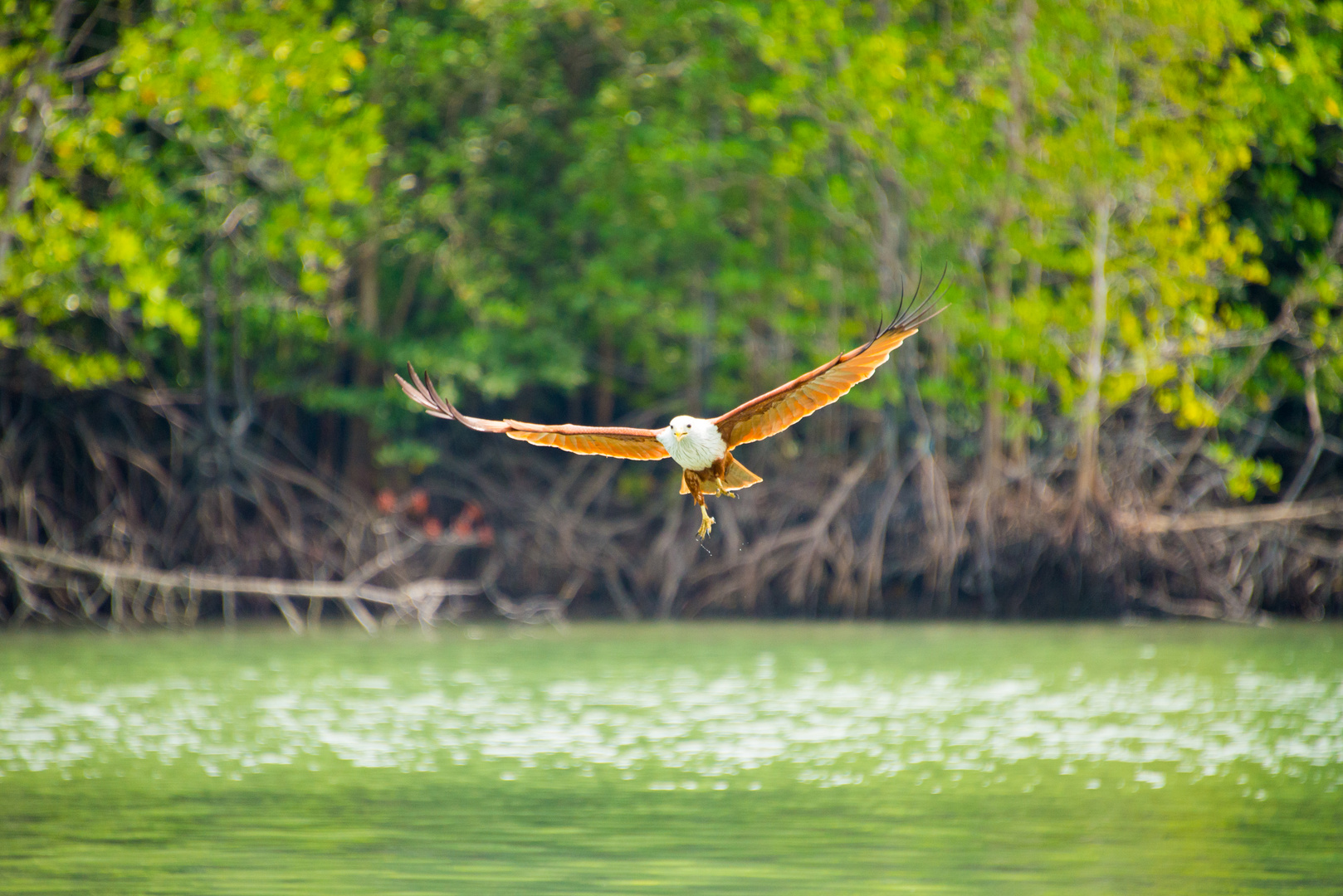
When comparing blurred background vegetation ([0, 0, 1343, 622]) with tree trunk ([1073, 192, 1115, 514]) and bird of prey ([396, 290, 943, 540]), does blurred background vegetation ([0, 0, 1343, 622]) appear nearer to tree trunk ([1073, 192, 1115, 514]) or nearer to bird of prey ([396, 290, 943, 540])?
tree trunk ([1073, 192, 1115, 514])

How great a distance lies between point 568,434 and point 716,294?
43.4 ft

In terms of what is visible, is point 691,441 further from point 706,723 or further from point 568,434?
point 706,723

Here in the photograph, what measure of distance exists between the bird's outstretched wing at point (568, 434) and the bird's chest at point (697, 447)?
0.11 metres

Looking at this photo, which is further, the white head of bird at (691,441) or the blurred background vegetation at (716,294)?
the blurred background vegetation at (716,294)

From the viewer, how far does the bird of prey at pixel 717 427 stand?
23.9 feet

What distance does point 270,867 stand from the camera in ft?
24.1

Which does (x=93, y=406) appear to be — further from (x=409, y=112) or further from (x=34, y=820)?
(x=34, y=820)

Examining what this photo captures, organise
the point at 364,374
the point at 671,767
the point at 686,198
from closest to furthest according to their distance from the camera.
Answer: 1. the point at 671,767
2. the point at 686,198
3. the point at 364,374

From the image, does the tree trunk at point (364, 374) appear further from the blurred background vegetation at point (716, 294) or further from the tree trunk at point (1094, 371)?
the tree trunk at point (1094, 371)

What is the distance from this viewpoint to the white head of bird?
7.33 meters

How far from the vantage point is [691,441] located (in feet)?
24.2

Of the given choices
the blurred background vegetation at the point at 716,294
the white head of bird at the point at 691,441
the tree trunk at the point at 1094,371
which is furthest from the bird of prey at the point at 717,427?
the tree trunk at the point at 1094,371

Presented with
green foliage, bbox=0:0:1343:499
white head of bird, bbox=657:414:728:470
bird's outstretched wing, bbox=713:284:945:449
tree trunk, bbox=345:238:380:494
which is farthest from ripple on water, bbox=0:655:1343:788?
tree trunk, bbox=345:238:380:494

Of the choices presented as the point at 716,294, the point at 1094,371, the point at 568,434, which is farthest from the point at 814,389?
the point at 716,294
